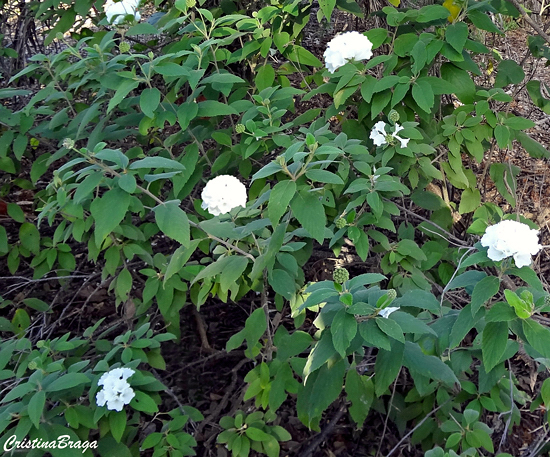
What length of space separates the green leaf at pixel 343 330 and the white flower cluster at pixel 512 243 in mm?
401

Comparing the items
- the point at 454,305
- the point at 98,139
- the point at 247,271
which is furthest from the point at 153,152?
the point at 454,305

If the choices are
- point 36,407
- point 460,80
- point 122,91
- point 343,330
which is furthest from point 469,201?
point 36,407

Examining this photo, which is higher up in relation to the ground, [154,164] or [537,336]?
[154,164]

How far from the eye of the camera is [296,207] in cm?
151

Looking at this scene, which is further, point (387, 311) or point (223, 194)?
point (223, 194)

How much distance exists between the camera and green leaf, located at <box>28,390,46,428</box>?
1567 millimetres

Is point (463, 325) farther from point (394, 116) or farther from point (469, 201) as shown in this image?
point (469, 201)

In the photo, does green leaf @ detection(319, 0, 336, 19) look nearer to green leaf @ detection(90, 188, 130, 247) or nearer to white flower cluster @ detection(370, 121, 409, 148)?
white flower cluster @ detection(370, 121, 409, 148)

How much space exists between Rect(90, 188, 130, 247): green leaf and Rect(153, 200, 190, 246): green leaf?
0.35ft

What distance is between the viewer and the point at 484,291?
130 cm

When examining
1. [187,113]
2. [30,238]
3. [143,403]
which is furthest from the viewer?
[30,238]

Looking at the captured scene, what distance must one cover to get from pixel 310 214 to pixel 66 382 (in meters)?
0.99

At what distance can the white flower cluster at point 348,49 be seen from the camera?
2.12 metres

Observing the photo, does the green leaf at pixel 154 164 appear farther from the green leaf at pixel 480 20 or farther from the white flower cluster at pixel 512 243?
the green leaf at pixel 480 20
